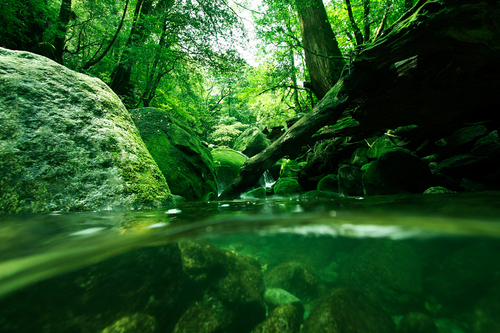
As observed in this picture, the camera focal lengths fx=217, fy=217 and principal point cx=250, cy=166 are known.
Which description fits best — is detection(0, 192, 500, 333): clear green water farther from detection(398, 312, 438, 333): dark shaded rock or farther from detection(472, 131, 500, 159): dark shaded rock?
detection(472, 131, 500, 159): dark shaded rock

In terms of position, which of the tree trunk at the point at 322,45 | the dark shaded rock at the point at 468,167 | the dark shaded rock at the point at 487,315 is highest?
the tree trunk at the point at 322,45

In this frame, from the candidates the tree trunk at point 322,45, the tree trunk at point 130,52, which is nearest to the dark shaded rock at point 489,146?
the tree trunk at point 322,45

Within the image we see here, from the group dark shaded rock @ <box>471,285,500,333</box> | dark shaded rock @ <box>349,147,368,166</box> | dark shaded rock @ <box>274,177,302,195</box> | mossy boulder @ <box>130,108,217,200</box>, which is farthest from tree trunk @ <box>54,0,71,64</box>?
dark shaded rock @ <box>349,147,368,166</box>

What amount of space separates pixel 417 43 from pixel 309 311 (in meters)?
4.01

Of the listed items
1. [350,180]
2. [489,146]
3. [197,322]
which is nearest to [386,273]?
[197,322]

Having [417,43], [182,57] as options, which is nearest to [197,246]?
[417,43]

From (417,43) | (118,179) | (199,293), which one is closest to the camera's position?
(199,293)

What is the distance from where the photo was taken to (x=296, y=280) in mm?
875

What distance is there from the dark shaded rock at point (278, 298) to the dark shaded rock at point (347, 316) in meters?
0.07

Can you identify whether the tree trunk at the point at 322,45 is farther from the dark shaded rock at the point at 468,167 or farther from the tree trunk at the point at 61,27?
the tree trunk at the point at 61,27

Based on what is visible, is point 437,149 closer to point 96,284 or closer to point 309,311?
point 309,311

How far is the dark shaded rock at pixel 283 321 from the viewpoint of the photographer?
0.78 m

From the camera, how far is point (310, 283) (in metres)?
0.90

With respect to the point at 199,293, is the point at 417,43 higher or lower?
higher
